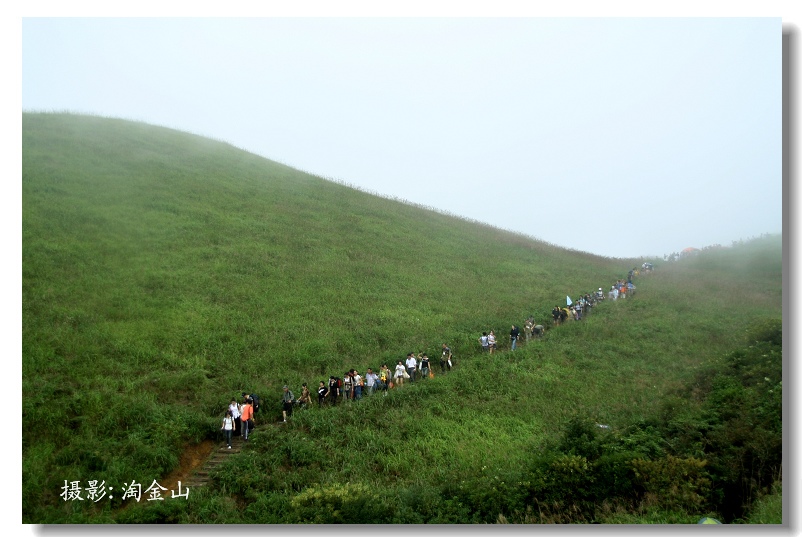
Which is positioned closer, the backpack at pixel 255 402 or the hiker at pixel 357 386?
the backpack at pixel 255 402

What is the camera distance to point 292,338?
20531 mm

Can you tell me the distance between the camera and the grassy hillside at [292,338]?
38.2ft

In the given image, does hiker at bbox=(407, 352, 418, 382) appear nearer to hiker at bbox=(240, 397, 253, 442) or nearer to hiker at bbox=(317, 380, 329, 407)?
hiker at bbox=(317, 380, 329, 407)

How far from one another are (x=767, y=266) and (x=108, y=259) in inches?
1430

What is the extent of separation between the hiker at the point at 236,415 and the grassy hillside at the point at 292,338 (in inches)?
29.5

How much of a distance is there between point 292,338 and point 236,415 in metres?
6.57

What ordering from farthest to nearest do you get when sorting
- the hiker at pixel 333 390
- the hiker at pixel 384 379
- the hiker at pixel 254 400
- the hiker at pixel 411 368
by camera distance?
the hiker at pixel 411 368
the hiker at pixel 384 379
the hiker at pixel 333 390
the hiker at pixel 254 400

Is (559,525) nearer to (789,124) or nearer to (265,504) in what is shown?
(265,504)

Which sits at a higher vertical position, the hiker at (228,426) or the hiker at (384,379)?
the hiker at (384,379)

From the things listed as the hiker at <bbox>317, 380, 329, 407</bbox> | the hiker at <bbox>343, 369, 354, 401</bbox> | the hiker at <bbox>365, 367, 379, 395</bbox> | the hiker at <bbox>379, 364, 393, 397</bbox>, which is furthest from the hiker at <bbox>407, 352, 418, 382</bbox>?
the hiker at <bbox>317, 380, 329, 407</bbox>

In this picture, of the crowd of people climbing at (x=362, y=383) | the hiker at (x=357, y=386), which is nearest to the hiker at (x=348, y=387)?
the crowd of people climbing at (x=362, y=383)

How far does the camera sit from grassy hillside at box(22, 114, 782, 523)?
1164 cm

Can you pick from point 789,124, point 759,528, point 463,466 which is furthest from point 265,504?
point 789,124

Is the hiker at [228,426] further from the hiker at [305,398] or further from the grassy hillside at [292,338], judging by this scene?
the hiker at [305,398]
